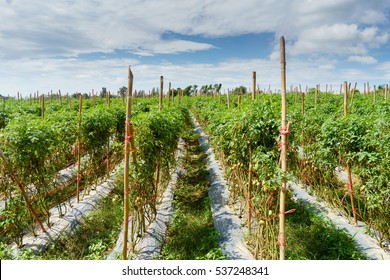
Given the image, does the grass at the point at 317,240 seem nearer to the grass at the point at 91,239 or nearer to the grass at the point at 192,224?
the grass at the point at 192,224

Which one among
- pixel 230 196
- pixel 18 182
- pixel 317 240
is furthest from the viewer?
pixel 230 196

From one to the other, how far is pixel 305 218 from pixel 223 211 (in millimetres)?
1742

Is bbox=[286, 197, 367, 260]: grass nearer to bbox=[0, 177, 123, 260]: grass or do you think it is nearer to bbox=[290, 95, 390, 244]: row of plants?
bbox=[290, 95, 390, 244]: row of plants

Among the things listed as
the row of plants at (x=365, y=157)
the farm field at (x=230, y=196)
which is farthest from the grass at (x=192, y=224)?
the row of plants at (x=365, y=157)

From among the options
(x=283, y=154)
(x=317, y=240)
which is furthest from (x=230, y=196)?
(x=283, y=154)

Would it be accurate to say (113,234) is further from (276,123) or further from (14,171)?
(276,123)

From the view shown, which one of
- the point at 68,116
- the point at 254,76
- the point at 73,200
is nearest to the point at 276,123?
the point at 254,76

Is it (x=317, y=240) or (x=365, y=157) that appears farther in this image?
(x=317, y=240)

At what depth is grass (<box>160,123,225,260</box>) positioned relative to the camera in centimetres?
495

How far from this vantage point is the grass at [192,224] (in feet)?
16.2

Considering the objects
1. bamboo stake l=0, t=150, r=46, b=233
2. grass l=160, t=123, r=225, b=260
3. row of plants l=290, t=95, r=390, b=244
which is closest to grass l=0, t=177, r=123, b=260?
bamboo stake l=0, t=150, r=46, b=233

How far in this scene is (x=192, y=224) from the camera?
6.07 metres

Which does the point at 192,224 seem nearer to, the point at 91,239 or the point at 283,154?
the point at 91,239

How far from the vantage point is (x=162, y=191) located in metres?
7.13
